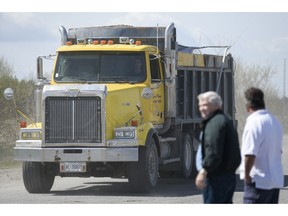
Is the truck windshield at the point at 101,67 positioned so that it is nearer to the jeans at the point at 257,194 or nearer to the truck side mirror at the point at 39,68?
the truck side mirror at the point at 39,68

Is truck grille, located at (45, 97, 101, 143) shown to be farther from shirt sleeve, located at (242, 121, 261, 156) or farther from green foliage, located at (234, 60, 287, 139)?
green foliage, located at (234, 60, 287, 139)

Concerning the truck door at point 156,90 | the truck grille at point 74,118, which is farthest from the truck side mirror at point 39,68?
the truck door at point 156,90

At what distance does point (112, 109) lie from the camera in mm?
17953

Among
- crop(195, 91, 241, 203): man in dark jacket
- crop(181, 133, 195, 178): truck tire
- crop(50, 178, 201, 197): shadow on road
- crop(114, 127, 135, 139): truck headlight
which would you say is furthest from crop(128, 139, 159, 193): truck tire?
crop(195, 91, 241, 203): man in dark jacket

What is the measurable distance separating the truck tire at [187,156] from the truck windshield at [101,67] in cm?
310

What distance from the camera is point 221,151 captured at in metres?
9.79

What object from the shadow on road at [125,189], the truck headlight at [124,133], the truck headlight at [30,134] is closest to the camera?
the truck headlight at [124,133]

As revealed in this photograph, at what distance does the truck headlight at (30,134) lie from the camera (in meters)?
18.1

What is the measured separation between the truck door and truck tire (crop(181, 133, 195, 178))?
6.71ft

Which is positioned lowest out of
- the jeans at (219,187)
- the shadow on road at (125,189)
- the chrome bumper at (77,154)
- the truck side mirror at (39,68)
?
the shadow on road at (125,189)

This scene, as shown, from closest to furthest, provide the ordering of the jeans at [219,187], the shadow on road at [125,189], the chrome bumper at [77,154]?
the jeans at [219,187], the chrome bumper at [77,154], the shadow on road at [125,189]

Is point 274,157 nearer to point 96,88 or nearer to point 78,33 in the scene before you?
point 96,88
